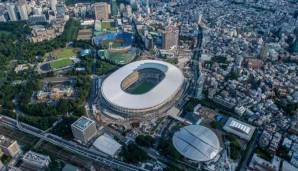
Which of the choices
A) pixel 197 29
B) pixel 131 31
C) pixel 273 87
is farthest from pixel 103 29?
pixel 273 87

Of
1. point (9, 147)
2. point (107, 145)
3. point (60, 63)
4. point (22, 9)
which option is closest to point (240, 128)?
point (107, 145)

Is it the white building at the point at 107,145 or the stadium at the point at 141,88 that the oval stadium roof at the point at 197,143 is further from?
the white building at the point at 107,145

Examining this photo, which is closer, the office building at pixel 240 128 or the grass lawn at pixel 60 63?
the office building at pixel 240 128

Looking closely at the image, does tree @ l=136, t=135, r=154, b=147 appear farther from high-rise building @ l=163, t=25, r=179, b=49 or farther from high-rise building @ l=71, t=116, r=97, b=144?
high-rise building @ l=163, t=25, r=179, b=49

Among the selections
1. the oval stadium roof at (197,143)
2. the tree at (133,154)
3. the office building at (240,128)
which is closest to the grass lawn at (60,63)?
the tree at (133,154)

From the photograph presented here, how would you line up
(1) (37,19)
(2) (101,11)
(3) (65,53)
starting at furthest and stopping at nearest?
1. (2) (101,11)
2. (1) (37,19)
3. (3) (65,53)

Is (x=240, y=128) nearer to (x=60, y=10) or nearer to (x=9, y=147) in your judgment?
(x=9, y=147)

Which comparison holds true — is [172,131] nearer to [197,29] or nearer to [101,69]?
[101,69]
